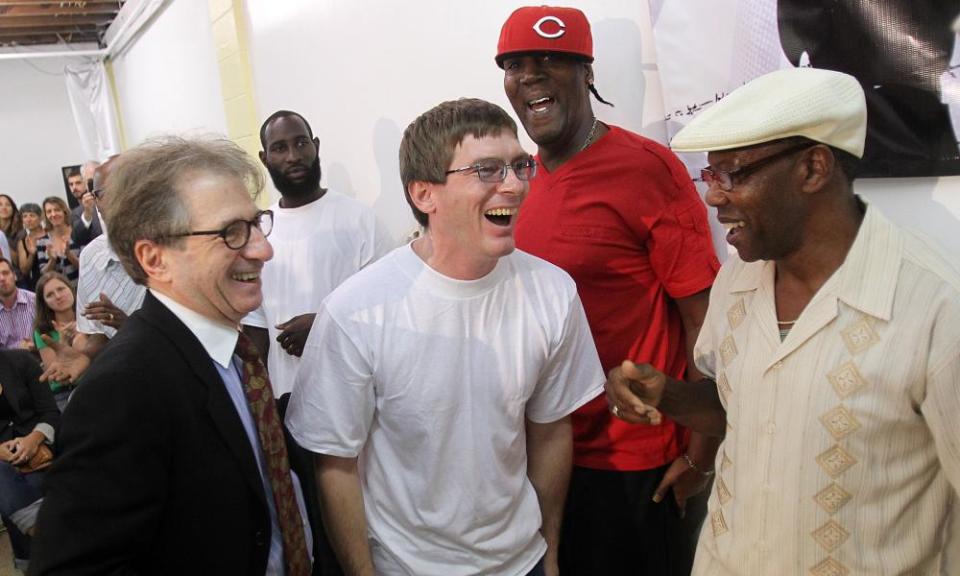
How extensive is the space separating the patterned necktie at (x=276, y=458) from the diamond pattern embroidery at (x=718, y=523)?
2.67ft

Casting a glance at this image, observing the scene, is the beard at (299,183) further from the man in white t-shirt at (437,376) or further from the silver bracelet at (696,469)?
the silver bracelet at (696,469)

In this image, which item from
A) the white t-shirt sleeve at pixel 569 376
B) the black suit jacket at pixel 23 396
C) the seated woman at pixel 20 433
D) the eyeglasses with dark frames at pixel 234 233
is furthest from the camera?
the black suit jacket at pixel 23 396

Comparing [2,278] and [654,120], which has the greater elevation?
[654,120]

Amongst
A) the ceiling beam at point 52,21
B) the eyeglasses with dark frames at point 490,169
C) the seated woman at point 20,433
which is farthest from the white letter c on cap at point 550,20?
the ceiling beam at point 52,21

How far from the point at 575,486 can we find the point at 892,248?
1.11 m

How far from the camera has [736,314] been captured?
4.27ft

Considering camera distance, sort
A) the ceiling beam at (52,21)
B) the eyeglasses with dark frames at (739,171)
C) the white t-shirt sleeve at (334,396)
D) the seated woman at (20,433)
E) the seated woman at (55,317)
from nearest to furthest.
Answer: the eyeglasses with dark frames at (739,171) → the white t-shirt sleeve at (334,396) → the seated woman at (20,433) → the seated woman at (55,317) → the ceiling beam at (52,21)

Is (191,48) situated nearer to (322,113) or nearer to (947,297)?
(322,113)

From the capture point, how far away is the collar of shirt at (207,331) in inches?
48.8

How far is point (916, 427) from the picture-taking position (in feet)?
3.39

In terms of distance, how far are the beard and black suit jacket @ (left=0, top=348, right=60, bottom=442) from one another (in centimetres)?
177

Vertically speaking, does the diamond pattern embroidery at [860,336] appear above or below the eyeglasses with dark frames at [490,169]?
below

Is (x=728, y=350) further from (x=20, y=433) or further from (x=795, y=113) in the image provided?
(x=20, y=433)

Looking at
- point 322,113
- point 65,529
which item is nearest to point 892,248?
point 65,529
